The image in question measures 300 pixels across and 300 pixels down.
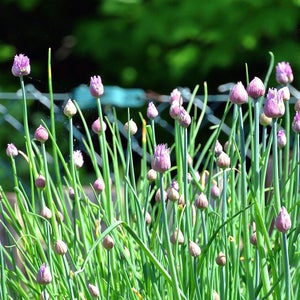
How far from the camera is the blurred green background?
12.9 feet

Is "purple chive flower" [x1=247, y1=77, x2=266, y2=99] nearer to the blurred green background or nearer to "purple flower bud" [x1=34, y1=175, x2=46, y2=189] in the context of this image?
"purple flower bud" [x1=34, y1=175, x2=46, y2=189]

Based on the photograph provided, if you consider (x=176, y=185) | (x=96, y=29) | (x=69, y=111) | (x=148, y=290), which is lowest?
(x=96, y=29)

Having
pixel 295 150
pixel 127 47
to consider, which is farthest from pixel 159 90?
pixel 295 150

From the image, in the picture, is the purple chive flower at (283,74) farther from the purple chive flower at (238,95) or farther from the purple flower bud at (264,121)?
the purple chive flower at (238,95)

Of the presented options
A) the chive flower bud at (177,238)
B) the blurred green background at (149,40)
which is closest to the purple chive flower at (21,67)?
the chive flower bud at (177,238)

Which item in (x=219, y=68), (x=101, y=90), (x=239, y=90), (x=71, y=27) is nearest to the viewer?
(x=239, y=90)

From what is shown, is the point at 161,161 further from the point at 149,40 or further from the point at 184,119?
the point at 149,40

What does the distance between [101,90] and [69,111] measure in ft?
0.15

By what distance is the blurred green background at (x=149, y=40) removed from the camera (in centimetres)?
393

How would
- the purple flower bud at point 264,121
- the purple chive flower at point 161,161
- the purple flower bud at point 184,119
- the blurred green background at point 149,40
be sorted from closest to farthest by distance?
the purple chive flower at point 161,161 < the purple flower bud at point 184,119 < the purple flower bud at point 264,121 < the blurred green background at point 149,40

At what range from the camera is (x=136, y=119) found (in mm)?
4133

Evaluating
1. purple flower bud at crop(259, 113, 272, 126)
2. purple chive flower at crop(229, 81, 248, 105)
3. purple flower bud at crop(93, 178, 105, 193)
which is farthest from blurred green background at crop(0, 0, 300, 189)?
purple chive flower at crop(229, 81, 248, 105)

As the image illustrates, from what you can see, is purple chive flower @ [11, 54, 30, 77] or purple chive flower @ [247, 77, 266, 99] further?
purple chive flower @ [11, 54, 30, 77]

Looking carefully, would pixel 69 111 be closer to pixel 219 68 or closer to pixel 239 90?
pixel 239 90
